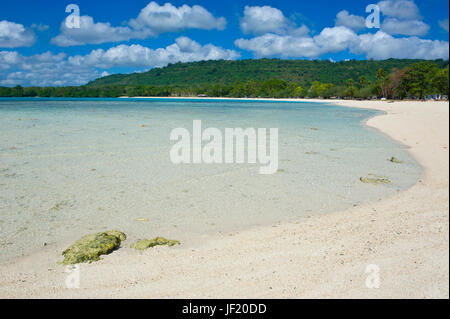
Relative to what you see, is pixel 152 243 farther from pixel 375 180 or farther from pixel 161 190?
pixel 375 180

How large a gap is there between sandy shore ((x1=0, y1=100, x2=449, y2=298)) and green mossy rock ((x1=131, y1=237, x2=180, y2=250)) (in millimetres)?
142

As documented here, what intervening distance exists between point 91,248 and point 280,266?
7.84 ft

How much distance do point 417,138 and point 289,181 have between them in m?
9.91

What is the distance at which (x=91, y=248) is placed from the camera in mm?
3947

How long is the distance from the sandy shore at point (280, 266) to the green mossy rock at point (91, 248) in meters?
0.13

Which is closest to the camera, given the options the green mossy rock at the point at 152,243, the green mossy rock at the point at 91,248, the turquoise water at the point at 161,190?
the green mossy rock at the point at 91,248

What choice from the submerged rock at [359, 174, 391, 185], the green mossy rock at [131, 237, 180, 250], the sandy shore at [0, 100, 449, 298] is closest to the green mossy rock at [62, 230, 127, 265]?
the sandy shore at [0, 100, 449, 298]

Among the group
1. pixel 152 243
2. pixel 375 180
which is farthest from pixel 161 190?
pixel 375 180

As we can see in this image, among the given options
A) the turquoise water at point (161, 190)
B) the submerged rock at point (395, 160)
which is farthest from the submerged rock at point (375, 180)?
the submerged rock at point (395, 160)

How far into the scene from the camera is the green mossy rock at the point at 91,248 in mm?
3779

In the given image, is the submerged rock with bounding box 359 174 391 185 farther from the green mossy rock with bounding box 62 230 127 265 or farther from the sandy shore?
the green mossy rock with bounding box 62 230 127 265

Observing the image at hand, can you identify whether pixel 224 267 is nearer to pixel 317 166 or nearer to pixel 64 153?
pixel 317 166

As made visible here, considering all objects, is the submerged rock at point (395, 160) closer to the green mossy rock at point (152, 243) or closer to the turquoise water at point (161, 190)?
the turquoise water at point (161, 190)

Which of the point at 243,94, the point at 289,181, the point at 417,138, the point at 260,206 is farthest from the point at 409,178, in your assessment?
the point at 243,94
